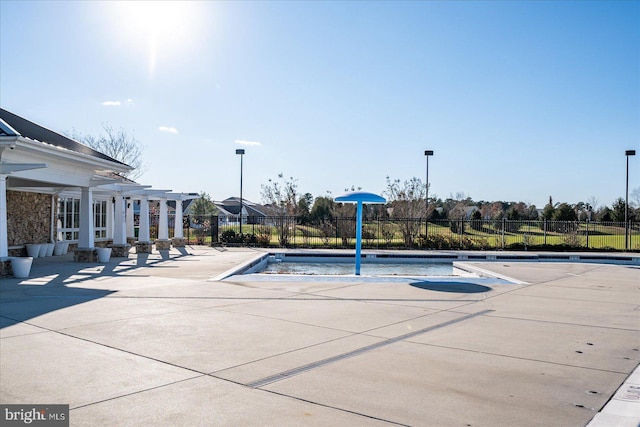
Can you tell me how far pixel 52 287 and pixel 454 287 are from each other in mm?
9690

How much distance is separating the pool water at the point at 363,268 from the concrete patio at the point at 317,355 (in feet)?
25.8

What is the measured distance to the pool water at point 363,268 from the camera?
66.0 feet

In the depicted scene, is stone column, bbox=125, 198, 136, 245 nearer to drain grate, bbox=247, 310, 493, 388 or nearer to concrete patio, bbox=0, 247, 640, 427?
concrete patio, bbox=0, 247, 640, 427

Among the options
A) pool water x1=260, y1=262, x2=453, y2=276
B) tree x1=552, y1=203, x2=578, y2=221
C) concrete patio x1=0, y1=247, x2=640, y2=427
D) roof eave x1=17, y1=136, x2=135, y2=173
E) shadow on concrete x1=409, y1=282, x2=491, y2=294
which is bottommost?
pool water x1=260, y1=262, x2=453, y2=276

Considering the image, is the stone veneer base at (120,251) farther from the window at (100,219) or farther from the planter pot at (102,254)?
the window at (100,219)

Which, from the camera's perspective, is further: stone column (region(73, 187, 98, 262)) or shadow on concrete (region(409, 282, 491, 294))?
stone column (region(73, 187, 98, 262))

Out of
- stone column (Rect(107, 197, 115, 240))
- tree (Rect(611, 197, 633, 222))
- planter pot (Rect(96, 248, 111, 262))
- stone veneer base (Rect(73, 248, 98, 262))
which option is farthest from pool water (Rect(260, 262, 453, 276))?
tree (Rect(611, 197, 633, 222))

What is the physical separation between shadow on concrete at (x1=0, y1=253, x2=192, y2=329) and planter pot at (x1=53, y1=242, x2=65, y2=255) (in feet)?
8.81

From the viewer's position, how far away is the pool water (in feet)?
66.0

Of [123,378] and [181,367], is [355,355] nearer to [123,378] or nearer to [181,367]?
[181,367]

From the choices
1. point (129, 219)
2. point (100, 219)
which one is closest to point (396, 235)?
point (129, 219)

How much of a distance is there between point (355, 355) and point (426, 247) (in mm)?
22527

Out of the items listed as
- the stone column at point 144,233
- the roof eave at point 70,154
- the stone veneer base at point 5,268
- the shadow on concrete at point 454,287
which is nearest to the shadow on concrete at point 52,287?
the stone veneer base at point 5,268

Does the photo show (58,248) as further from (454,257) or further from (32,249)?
(454,257)
